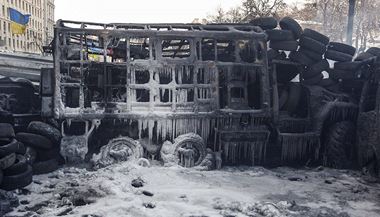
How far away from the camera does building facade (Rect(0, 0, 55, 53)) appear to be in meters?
58.8

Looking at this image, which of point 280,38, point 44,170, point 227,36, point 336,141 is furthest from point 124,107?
point 336,141

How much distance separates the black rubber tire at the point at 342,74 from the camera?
28.5 ft

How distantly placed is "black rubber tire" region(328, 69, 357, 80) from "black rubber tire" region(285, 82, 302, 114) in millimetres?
994

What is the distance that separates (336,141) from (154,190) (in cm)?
410

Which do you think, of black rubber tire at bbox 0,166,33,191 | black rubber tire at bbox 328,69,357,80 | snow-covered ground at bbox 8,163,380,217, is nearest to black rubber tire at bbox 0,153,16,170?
black rubber tire at bbox 0,166,33,191

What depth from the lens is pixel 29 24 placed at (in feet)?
223

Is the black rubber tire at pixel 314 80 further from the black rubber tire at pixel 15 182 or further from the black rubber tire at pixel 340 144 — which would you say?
the black rubber tire at pixel 15 182

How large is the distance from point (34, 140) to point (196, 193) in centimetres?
299

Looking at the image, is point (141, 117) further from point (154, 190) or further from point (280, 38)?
point (280, 38)

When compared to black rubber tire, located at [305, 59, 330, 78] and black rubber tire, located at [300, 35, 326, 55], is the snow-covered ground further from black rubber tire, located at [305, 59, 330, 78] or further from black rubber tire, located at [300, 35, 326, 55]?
black rubber tire, located at [300, 35, 326, 55]

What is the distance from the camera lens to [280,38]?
8.46 meters

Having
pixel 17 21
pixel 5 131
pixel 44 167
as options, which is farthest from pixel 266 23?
pixel 17 21

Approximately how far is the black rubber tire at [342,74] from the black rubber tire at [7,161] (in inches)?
270

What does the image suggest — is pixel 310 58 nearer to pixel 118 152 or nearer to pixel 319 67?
pixel 319 67
